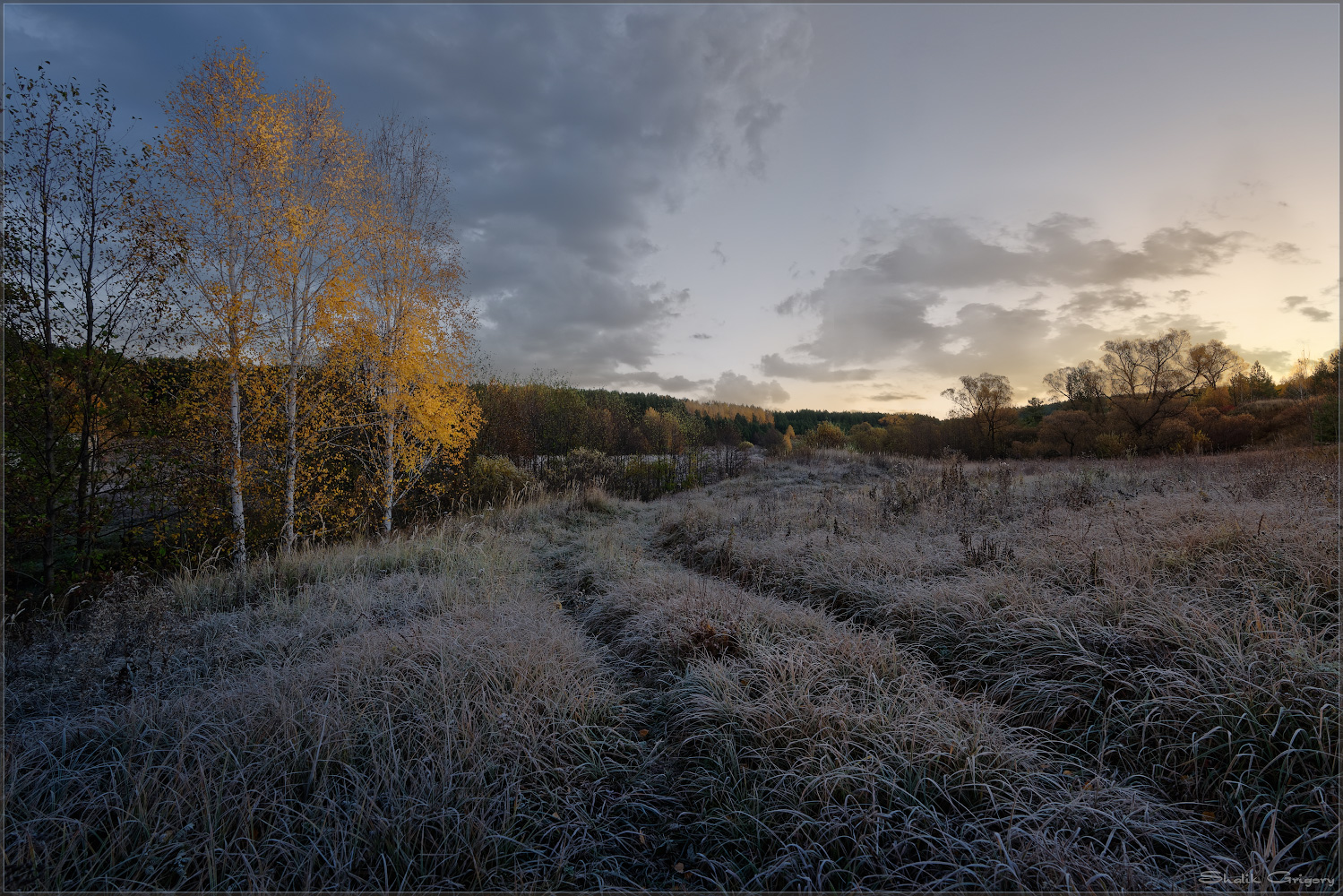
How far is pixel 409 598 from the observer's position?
534cm

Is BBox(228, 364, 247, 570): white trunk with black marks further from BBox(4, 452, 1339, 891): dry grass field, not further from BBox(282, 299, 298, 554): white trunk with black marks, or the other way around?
BBox(4, 452, 1339, 891): dry grass field

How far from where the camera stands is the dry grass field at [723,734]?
205 cm

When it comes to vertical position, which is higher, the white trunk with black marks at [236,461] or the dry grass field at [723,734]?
the white trunk with black marks at [236,461]

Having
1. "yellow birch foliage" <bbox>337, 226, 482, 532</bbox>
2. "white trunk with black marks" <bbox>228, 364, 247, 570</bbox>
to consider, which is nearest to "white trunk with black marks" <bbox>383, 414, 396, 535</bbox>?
"yellow birch foliage" <bbox>337, 226, 482, 532</bbox>

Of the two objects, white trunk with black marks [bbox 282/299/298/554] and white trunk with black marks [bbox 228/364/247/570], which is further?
white trunk with black marks [bbox 282/299/298/554]

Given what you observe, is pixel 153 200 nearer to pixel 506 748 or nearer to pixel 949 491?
pixel 506 748

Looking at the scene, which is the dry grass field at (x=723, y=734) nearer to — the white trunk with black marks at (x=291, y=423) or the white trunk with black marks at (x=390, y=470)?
the white trunk with black marks at (x=291, y=423)

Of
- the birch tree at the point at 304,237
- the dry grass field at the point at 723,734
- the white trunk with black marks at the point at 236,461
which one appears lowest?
the dry grass field at the point at 723,734

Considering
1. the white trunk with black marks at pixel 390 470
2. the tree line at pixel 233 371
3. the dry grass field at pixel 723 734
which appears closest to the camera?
the dry grass field at pixel 723 734

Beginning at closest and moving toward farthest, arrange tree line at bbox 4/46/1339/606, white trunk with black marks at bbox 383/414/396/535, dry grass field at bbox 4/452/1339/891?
dry grass field at bbox 4/452/1339/891, tree line at bbox 4/46/1339/606, white trunk with black marks at bbox 383/414/396/535

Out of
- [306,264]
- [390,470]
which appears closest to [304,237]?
[306,264]

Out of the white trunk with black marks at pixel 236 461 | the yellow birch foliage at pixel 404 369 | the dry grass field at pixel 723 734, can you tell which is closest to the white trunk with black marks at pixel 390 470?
the yellow birch foliage at pixel 404 369

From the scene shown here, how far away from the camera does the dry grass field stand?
2.05 metres

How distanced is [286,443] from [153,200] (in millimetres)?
3960
